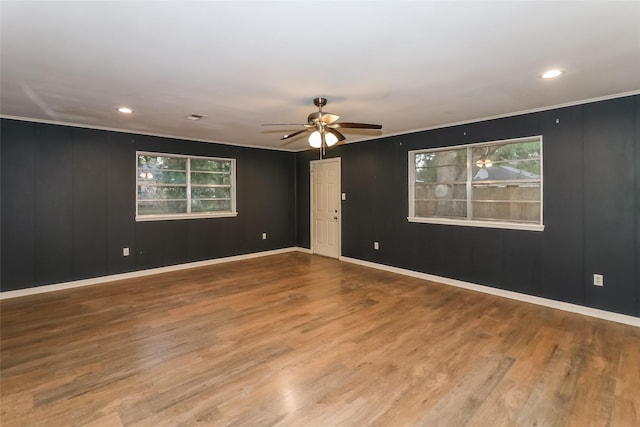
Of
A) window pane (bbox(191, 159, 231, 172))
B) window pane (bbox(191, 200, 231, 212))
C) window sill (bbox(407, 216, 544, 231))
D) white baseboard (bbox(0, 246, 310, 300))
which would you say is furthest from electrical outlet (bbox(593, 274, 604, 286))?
window pane (bbox(191, 159, 231, 172))

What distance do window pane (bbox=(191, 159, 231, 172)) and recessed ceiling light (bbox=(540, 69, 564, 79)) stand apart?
5.22 m

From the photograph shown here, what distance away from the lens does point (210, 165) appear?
245 inches

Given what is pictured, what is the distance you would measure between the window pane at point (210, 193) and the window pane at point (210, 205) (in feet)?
0.30

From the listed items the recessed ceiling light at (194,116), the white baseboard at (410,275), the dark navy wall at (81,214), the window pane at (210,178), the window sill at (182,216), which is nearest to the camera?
the white baseboard at (410,275)

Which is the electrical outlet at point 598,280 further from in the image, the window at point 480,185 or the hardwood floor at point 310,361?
the window at point 480,185

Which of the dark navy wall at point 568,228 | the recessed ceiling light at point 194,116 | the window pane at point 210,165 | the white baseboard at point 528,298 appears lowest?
the white baseboard at point 528,298

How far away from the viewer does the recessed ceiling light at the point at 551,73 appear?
2.74 meters

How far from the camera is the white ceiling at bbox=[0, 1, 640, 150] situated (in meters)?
1.86

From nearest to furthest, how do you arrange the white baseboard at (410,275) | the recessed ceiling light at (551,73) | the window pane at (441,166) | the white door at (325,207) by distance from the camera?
the recessed ceiling light at (551,73), the white baseboard at (410,275), the window pane at (441,166), the white door at (325,207)

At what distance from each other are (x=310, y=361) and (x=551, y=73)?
3.17 m

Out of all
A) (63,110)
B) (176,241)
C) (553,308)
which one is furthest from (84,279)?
(553,308)

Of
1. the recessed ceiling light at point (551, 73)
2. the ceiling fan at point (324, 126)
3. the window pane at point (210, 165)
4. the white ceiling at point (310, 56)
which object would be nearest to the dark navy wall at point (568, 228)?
the white ceiling at point (310, 56)

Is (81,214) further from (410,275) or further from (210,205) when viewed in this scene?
(410,275)

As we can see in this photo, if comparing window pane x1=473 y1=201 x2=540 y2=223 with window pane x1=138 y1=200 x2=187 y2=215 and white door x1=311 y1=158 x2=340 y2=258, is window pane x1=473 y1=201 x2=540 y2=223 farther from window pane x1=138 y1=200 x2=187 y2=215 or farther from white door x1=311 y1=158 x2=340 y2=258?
window pane x1=138 y1=200 x2=187 y2=215
